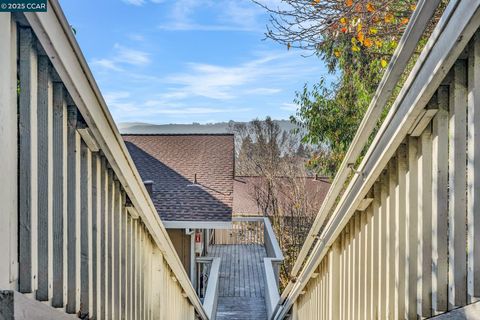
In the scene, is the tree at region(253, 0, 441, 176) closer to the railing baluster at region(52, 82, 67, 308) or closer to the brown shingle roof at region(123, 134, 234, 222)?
the brown shingle roof at region(123, 134, 234, 222)

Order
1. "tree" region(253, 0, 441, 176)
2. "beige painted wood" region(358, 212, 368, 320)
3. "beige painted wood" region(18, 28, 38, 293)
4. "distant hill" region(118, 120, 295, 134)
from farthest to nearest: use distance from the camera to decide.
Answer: "distant hill" region(118, 120, 295, 134) < "tree" region(253, 0, 441, 176) < "beige painted wood" region(358, 212, 368, 320) < "beige painted wood" region(18, 28, 38, 293)

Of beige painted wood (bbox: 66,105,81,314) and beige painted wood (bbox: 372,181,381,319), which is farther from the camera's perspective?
beige painted wood (bbox: 372,181,381,319)

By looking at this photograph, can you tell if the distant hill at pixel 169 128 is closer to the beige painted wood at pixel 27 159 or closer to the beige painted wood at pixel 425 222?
the beige painted wood at pixel 425 222

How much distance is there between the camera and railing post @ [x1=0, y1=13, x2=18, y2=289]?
96cm

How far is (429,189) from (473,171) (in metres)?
0.25

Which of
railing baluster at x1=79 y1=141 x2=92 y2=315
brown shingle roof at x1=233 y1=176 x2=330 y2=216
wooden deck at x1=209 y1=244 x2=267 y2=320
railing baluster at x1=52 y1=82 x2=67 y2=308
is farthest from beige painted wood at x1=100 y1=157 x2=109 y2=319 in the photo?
brown shingle roof at x1=233 y1=176 x2=330 y2=216

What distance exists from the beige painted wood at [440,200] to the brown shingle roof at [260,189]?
1071 cm

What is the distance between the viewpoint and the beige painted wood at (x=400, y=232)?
5.14ft

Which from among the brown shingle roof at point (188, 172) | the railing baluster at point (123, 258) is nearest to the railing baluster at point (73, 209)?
the railing baluster at point (123, 258)

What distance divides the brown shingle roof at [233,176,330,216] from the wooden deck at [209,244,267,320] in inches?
86.9

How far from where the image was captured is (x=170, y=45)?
583 cm

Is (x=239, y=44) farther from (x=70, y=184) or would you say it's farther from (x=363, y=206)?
(x=70, y=184)

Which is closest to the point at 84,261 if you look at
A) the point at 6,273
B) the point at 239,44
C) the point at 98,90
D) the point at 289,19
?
the point at 6,273

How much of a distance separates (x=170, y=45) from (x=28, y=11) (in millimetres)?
5028
